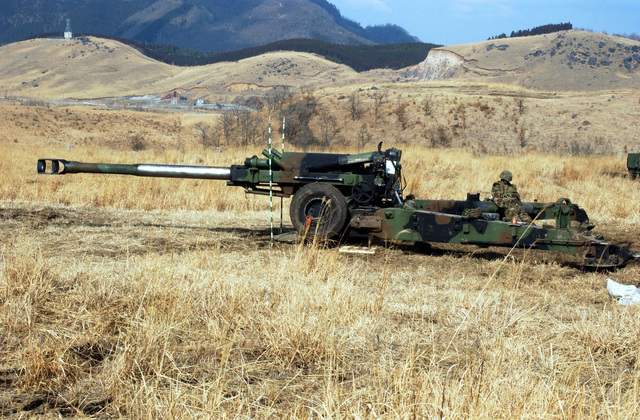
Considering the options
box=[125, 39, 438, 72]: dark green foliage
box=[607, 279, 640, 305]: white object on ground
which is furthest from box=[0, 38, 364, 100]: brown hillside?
box=[607, 279, 640, 305]: white object on ground

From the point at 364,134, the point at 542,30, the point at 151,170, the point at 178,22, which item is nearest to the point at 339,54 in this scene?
the point at 542,30

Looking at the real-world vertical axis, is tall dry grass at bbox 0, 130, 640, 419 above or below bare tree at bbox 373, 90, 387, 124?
below

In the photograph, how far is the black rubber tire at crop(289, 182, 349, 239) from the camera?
7.75 m

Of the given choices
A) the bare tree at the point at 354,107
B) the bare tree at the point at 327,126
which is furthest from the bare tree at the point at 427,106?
the bare tree at the point at 327,126

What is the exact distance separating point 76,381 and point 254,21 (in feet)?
637

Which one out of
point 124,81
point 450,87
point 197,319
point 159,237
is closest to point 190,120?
point 450,87

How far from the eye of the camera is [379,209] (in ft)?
25.0

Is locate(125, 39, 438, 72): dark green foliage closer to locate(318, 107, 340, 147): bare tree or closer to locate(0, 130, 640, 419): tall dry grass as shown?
locate(318, 107, 340, 147): bare tree

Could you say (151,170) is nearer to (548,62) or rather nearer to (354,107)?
(354,107)

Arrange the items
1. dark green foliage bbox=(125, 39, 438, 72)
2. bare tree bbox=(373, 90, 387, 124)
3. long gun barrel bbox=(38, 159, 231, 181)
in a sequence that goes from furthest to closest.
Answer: dark green foliage bbox=(125, 39, 438, 72) → bare tree bbox=(373, 90, 387, 124) → long gun barrel bbox=(38, 159, 231, 181)

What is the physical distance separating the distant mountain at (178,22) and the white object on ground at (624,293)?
16827 centimetres

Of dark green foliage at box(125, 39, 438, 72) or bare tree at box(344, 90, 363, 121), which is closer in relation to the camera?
bare tree at box(344, 90, 363, 121)

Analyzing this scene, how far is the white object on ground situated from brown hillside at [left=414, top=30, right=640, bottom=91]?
6011cm

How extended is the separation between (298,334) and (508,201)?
181 inches
